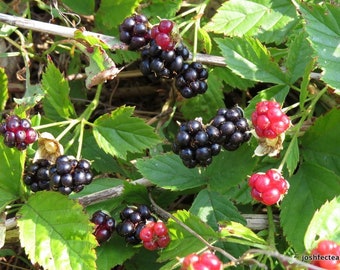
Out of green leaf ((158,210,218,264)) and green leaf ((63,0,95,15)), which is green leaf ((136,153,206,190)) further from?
green leaf ((63,0,95,15))

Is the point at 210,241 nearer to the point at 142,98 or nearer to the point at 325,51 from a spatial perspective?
the point at 325,51

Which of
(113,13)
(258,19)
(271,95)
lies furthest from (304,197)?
(113,13)

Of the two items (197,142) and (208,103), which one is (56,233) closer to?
(197,142)

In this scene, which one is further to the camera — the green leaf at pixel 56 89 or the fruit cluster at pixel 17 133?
the green leaf at pixel 56 89

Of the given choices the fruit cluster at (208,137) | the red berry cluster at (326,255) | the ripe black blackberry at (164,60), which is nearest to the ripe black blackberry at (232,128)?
the fruit cluster at (208,137)

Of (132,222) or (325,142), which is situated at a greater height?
(325,142)

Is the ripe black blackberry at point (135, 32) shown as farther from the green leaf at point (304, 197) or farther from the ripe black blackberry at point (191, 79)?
the green leaf at point (304, 197)

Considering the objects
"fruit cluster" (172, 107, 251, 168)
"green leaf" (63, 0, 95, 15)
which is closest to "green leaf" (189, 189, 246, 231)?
"fruit cluster" (172, 107, 251, 168)
